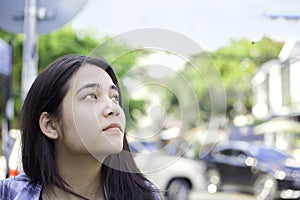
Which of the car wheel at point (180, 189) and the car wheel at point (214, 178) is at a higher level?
the car wheel at point (214, 178)

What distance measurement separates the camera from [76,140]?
5.12 ft

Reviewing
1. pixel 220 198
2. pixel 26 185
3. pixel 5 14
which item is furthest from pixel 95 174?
pixel 220 198

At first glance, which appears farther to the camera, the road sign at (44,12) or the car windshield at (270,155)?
the car windshield at (270,155)

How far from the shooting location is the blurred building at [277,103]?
1118 inches

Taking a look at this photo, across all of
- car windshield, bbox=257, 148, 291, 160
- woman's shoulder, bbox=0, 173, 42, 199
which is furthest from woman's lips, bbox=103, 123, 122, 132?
car windshield, bbox=257, 148, 291, 160

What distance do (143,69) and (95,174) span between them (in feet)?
0.97

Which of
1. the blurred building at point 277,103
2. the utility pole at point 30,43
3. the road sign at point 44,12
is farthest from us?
the blurred building at point 277,103

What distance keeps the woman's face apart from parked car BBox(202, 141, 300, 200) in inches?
409

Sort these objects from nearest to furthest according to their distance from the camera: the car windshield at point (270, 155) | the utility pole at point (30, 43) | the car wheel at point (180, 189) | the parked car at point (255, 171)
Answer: the utility pole at point (30, 43) < the car wheel at point (180, 189) < the parked car at point (255, 171) < the car windshield at point (270, 155)

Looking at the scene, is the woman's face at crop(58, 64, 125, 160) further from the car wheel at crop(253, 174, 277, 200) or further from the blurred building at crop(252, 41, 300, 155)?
the blurred building at crop(252, 41, 300, 155)

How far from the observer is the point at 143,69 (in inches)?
59.6

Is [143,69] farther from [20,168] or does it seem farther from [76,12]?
[76,12]

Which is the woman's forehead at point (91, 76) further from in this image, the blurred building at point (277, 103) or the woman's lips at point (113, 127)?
the blurred building at point (277, 103)

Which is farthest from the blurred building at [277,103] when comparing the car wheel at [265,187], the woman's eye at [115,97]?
the woman's eye at [115,97]
